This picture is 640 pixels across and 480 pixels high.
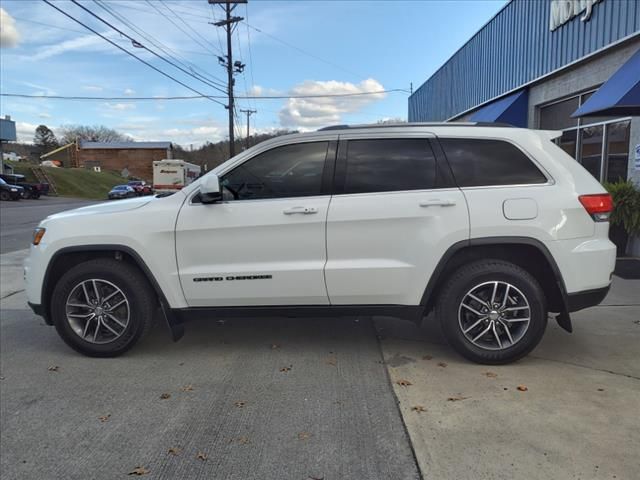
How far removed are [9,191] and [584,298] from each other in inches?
1655

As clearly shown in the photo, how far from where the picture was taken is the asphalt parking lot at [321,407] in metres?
2.87

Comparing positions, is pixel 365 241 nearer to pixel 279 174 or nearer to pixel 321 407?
pixel 279 174

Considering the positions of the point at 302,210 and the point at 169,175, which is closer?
the point at 302,210

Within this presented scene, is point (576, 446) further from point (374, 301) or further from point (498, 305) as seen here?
point (374, 301)

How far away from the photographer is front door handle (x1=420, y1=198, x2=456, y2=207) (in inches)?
161

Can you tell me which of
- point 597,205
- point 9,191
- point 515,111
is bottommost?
point 9,191

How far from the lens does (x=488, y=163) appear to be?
13.8 ft

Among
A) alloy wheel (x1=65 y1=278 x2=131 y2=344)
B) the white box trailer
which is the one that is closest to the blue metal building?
alloy wheel (x1=65 y1=278 x2=131 y2=344)

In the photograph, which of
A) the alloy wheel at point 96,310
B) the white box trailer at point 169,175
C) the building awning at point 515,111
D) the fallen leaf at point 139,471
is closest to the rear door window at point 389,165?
the alloy wheel at point 96,310

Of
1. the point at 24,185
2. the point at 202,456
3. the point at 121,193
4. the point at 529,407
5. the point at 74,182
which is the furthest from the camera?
the point at 74,182

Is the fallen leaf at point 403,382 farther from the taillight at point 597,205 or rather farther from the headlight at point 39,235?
the headlight at point 39,235

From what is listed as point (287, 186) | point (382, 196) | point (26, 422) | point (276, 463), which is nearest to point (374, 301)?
point (382, 196)

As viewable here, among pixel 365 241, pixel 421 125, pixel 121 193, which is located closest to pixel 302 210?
pixel 365 241

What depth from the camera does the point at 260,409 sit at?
3.54 metres
